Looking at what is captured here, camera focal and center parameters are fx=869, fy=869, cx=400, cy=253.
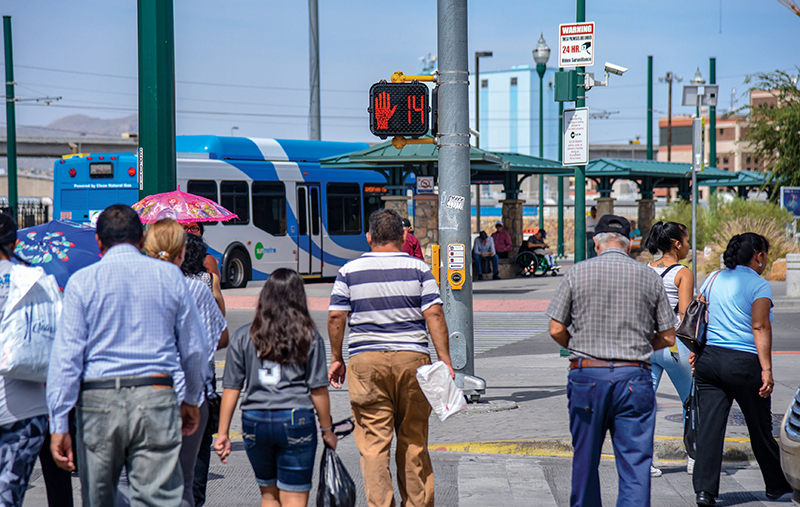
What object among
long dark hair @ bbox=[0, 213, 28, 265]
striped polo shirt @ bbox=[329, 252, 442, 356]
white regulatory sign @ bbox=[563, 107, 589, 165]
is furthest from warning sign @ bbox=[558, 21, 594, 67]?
long dark hair @ bbox=[0, 213, 28, 265]

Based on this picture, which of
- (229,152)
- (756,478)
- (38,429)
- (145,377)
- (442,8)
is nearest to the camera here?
(145,377)

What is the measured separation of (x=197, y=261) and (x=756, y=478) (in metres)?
4.17

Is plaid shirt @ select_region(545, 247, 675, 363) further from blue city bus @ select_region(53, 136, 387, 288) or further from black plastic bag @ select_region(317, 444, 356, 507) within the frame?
blue city bus @ select_region(53, 136, 387, 288)

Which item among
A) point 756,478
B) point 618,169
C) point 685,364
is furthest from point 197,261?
point 618,169

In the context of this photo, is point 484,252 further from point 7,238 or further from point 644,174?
point 7,238

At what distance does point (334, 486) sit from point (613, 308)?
5.59 ft

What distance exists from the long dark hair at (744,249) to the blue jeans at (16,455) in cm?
411

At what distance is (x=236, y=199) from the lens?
22.2m

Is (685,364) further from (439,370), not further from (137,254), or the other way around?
(137,254)

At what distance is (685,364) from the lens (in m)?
6.28

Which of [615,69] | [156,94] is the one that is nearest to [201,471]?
[156,94]

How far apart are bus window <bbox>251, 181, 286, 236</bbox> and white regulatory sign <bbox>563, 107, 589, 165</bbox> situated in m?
13.5

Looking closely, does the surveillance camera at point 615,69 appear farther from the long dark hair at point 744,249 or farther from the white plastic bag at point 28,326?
the white plastic bag at point 28,326

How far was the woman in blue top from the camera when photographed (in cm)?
536
